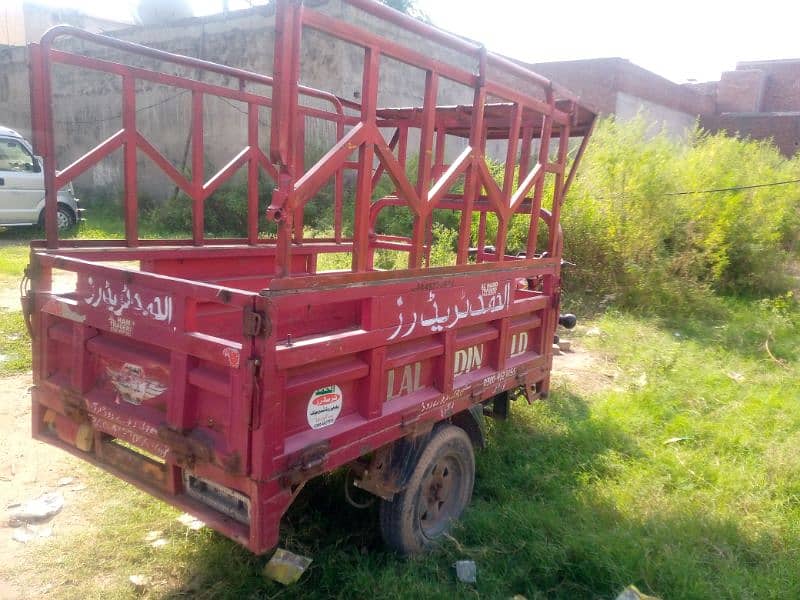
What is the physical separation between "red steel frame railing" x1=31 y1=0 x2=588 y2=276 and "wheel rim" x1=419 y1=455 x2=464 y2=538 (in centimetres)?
102

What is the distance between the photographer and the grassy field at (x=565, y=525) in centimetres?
258

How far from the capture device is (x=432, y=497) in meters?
2.96

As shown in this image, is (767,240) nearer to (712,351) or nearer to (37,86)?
(712,351)

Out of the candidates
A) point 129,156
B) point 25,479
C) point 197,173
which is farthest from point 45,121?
point 25,479

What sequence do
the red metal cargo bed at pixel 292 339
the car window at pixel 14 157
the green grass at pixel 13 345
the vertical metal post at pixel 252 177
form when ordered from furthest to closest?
the car window at pixel 14 157 < the green grass at pixel 13 345 < the vertical metal post at pixel 252 177 < the red metal cargo bed at pixel 292 339

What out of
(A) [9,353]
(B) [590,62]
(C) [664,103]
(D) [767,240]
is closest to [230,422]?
(A) [9,353]

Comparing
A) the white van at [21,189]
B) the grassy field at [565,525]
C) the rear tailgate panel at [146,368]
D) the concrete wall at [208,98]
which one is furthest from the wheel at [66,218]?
the rear tailgate panel at [146,368]

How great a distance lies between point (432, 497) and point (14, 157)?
34.4ft

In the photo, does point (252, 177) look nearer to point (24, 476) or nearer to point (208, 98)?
point (24, 476)

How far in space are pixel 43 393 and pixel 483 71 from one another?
8.02 ft

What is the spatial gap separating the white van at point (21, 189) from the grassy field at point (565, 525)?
676 cm

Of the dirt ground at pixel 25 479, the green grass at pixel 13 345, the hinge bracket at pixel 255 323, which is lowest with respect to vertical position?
the dirt ground at pixel 25 479

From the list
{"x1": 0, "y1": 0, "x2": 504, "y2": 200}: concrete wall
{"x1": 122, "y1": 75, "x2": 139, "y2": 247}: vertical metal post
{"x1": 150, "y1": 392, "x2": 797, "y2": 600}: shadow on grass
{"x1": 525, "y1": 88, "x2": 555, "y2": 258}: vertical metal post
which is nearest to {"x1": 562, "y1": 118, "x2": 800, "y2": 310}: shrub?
{"x1": 0, "y1": 0, "x2": 504, "y2": 200}: concrete wall

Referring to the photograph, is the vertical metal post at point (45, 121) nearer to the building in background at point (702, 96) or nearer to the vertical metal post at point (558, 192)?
the vertical metal post at point (558, 192)
